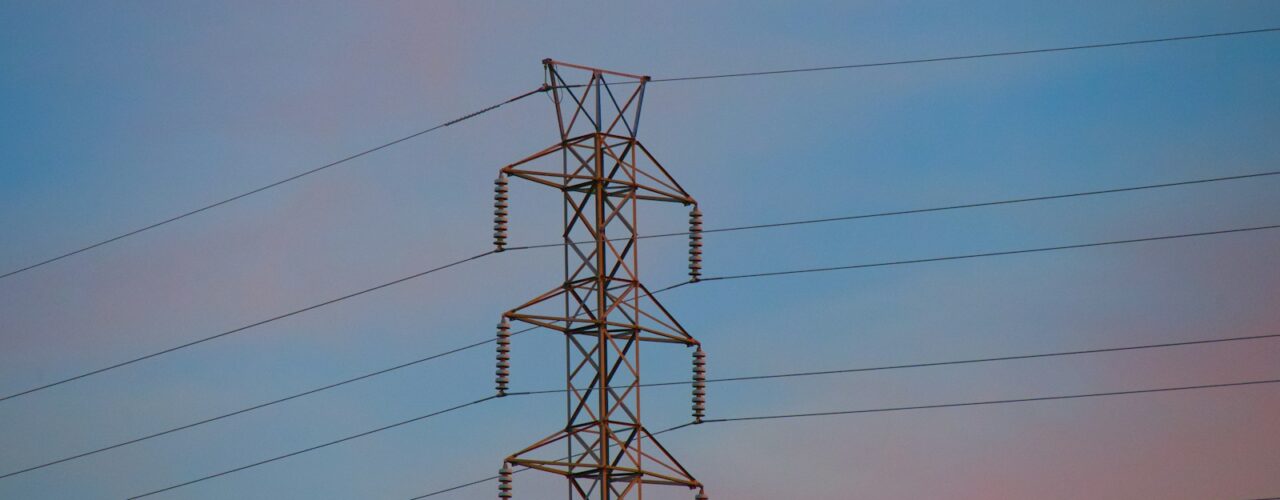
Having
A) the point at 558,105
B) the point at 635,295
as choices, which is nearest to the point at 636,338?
the point at 635,295

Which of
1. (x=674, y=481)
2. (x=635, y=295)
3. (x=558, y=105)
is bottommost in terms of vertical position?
(x=674, y=481)

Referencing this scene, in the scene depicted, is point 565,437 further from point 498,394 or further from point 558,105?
point 558,105

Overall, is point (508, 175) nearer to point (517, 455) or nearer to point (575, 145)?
point (575, 145)

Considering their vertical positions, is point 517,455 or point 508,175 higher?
point 508,175

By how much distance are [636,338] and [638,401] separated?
1.74 meters

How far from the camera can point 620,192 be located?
277ft

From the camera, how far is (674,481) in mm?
82875

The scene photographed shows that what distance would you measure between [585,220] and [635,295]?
2591 millimetres

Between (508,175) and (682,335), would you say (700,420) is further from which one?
(508,175)

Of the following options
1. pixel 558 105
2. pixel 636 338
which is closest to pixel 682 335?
pixel 636 338

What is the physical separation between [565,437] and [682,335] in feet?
16.2

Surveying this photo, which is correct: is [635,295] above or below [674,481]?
above

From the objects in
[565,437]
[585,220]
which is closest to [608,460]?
[565,437]

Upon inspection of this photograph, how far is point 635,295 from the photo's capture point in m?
83.1
